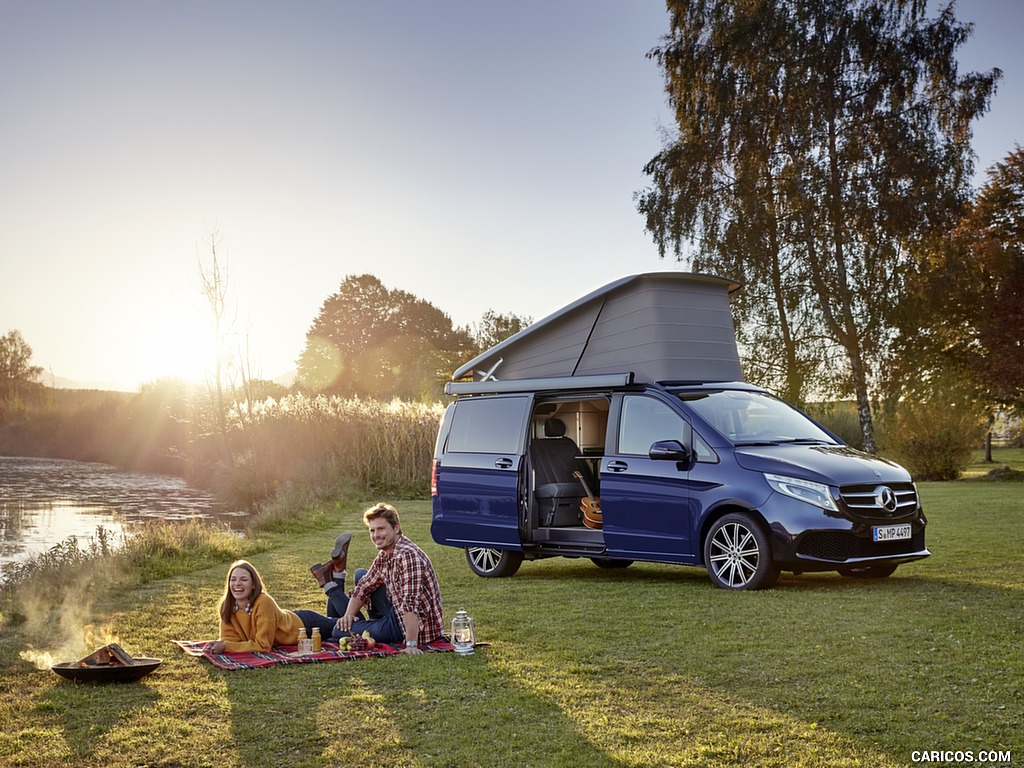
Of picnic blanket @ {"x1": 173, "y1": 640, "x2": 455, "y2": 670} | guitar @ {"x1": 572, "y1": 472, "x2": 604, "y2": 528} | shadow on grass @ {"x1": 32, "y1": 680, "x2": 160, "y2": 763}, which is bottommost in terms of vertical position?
A: shadow on grass @ {"x1": 32, "y1": 680, "x2": 160, "y2": 763}

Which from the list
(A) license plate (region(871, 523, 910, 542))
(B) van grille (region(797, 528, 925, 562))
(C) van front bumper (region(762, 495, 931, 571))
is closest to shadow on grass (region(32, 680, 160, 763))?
(C) van front bumper (region(762, 495, 931, 571))

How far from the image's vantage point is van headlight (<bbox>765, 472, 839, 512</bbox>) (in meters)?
9.55

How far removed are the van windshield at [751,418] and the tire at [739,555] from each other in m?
0.79

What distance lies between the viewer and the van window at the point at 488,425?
38.7ft

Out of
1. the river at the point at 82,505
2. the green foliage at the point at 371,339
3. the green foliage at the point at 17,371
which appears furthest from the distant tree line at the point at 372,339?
the river at the point at 82,505

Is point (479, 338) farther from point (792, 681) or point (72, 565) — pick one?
point (792, 681)

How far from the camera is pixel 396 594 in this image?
25.2 feet

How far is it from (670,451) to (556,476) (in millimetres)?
2136

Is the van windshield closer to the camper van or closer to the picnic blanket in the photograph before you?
the camper van

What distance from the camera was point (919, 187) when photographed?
95.0 ft

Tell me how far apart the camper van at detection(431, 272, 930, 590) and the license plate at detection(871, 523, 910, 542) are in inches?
0.7

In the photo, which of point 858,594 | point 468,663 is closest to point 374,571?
point 468,663

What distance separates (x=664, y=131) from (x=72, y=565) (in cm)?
2405

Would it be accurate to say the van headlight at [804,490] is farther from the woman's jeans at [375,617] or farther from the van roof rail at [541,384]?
the woman's jeans at [375,617]
